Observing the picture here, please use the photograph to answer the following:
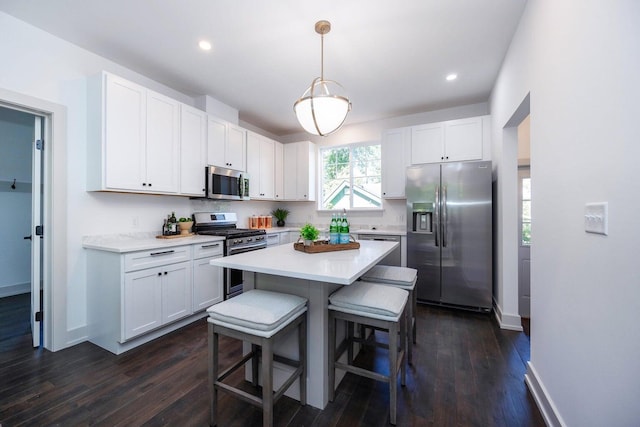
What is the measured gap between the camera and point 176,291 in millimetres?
2715

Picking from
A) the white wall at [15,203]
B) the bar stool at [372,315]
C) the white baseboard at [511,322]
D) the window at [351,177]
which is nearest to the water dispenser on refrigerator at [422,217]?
the window at [351,177]

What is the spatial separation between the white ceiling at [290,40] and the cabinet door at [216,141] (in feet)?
1.33

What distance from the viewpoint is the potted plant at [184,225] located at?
3287 mm

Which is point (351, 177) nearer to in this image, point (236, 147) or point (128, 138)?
point (236, 147)

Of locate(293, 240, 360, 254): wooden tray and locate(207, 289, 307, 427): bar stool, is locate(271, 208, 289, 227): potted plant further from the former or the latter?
locate(207, 289, 307, 427): bar stool

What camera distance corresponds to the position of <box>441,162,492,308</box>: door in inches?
126

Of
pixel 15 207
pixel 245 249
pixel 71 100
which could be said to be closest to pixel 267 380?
pixel 245 249

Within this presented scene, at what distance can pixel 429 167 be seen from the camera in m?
3.49

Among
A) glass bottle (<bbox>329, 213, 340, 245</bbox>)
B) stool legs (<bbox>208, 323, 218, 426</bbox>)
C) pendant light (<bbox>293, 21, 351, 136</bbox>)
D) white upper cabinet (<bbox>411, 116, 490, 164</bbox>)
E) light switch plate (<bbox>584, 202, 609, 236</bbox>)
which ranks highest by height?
white upper cabinet (<bbox>411, 116, 490, 164</bbox>)

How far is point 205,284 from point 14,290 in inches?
128

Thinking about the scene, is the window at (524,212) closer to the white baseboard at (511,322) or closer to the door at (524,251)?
the door at (524,251)

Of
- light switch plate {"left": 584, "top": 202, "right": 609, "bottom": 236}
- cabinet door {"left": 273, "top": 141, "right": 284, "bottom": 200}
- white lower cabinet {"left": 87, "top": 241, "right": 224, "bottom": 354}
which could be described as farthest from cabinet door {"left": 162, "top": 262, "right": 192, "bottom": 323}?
light switch plate {"left": 584, "top": 202, "right": 609, "bottom": 236}

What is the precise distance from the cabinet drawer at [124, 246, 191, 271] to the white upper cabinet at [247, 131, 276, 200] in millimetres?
1681

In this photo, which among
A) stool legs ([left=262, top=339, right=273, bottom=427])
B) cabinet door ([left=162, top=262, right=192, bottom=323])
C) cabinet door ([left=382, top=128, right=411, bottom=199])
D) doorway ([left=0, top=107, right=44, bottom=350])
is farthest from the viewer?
cabinet door ([left=382, top=128, right=411, bottom=199])
